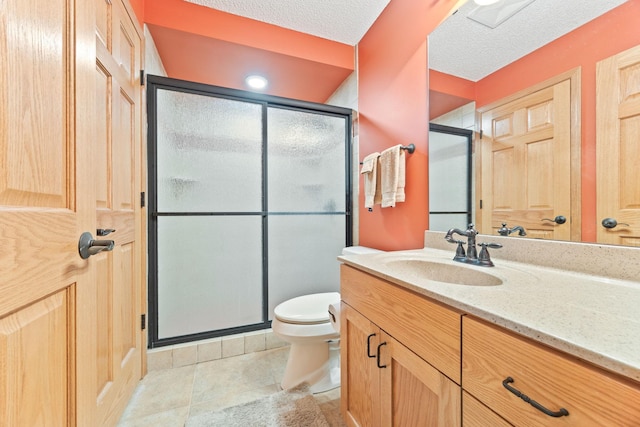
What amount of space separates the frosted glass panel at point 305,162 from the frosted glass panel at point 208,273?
1.15 feet

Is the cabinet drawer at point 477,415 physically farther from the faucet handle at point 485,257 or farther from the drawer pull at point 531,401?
the faucet handle at point 485,257

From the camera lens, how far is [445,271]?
3.40 feet

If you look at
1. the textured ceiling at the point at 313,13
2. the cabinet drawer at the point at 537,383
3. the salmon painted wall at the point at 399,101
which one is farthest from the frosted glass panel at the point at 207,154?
the cabinet drawer at the point at 537,383

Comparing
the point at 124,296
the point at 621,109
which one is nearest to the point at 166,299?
the point at 124,296

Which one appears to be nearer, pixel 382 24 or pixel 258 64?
pixel 382 24

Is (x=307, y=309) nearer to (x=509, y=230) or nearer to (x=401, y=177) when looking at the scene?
(x=401, y=177)

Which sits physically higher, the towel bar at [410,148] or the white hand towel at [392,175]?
the towel bar at [410,148]

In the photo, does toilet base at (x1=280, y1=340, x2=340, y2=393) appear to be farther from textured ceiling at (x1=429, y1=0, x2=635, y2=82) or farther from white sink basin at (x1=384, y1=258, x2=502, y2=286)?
textured ceiling at (x1=429, y1=0, x2=635, y2=82)

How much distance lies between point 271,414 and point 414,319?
0.99m

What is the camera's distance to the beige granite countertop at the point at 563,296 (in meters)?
0.39

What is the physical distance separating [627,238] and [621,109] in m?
0.38

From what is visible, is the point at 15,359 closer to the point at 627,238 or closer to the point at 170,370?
the point at 170,370

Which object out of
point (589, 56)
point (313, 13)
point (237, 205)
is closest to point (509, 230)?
point (589, 56)

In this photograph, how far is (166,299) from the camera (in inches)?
64.7
